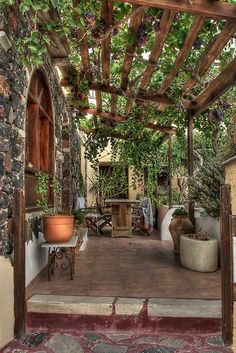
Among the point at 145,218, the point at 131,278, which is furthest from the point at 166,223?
the point at 131,278

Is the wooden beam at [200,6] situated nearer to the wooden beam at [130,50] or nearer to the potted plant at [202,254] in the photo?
the wooden beam at [130,50]

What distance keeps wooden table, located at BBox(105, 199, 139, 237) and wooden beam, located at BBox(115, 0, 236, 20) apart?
14.8 ft

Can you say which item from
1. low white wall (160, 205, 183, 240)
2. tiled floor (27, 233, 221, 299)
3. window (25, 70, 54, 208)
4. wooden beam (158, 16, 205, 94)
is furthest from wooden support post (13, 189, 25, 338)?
low white wall (160, 205, 183, 240)

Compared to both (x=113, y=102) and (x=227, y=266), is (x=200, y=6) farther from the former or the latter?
(x=113, y=102)

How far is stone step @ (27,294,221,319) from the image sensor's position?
8.23 ft

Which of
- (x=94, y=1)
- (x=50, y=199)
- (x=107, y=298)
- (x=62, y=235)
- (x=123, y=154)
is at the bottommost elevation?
(x=107, y=298)

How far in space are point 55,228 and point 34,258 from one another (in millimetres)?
380

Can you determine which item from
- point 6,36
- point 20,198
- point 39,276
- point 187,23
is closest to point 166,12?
point 187,23

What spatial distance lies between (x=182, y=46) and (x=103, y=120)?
183 inches

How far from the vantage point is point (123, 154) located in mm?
8070

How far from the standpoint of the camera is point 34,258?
3406mm

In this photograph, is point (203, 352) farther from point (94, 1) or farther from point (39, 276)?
point (94, 1)

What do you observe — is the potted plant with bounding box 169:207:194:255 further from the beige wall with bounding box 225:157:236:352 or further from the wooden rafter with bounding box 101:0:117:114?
the beige wall with bounding box 225:157:236:352

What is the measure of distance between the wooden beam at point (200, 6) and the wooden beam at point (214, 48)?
12.0 inches
